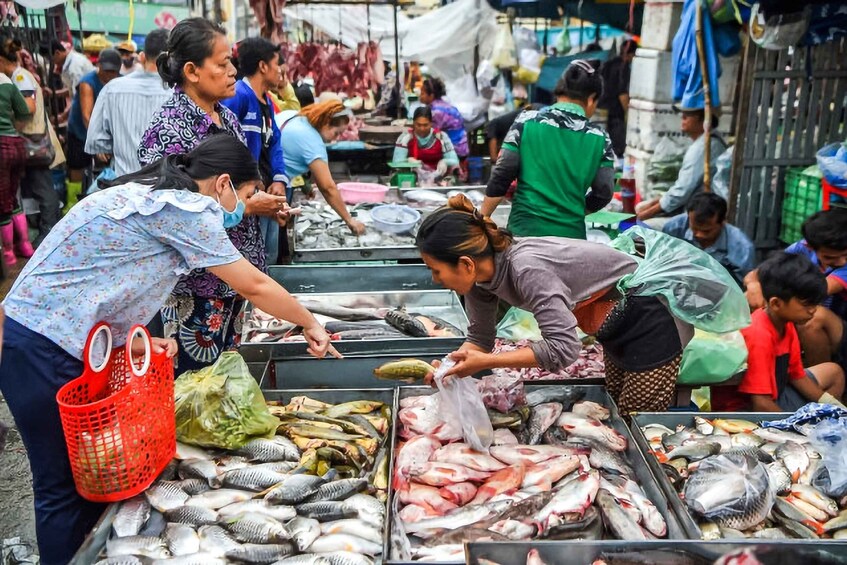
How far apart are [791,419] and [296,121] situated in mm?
4211

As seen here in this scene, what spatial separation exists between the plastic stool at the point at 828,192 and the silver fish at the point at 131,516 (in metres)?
5.01

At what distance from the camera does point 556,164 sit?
466 centimetres

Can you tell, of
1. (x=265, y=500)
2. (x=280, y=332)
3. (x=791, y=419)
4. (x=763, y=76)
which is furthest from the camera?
(x=763, y=76)

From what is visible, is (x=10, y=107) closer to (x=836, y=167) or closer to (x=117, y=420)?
(x=117, y=420)

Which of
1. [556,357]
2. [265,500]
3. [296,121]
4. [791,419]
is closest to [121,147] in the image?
[296,121]

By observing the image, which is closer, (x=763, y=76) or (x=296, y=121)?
(x=296, y=121)

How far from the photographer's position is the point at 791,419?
331 centimetres

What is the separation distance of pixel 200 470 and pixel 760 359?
8.73 feet

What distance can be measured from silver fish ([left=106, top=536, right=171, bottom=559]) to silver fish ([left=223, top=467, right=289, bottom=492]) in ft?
1.24

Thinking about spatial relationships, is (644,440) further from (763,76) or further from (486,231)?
(763,76)

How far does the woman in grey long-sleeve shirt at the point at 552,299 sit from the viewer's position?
2805 millimetres

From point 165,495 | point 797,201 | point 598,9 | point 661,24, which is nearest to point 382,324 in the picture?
point 165,495

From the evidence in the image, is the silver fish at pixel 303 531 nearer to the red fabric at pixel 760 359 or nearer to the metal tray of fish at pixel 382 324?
the metal tray of fish at pixel 382 324

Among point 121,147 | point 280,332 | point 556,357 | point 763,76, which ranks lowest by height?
point 280,332
